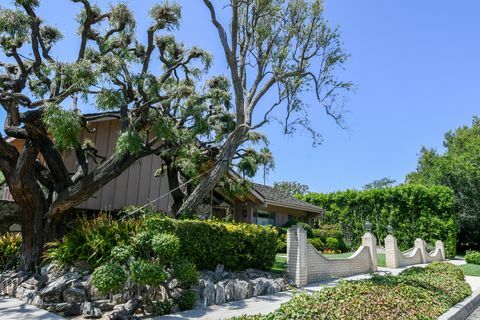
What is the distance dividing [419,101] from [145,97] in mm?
15146

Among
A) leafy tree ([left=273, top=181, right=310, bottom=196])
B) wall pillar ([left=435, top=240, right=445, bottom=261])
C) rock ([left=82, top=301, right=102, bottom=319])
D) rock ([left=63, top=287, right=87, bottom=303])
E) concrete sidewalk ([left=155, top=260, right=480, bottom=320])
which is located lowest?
concrete sidewalk ([left=155, top=260, right=480, bottom=320])

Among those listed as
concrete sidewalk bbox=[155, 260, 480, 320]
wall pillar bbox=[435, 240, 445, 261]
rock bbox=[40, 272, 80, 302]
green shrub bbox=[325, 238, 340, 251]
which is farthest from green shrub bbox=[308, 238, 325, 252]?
rock bbox=[40, 272, 80, 302]

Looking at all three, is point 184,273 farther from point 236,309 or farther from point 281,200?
point 281,200

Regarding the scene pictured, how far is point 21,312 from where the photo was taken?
643cm

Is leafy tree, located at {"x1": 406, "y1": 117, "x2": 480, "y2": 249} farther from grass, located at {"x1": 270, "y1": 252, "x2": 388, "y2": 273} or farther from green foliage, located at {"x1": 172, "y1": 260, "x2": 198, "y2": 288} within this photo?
green foliage, located at {"x1": 172, "y1": 260, "x2": 198, "y2": 288}

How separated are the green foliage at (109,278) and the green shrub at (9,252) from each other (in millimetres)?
4760

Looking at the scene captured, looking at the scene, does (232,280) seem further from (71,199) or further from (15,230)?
(15,230)

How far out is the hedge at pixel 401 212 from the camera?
22438 mm

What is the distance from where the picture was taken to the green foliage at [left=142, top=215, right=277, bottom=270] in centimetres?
813

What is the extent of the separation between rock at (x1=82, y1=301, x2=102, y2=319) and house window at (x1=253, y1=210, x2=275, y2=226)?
598 inches

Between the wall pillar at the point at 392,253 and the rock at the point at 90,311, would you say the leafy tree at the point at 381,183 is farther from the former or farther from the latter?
the rock at the point at 90,311

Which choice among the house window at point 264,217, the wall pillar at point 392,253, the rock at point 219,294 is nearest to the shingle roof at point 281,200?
the house window at point 264,217

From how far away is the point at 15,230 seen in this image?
12.0 metres

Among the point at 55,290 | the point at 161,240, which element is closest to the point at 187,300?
the point at 161,240
